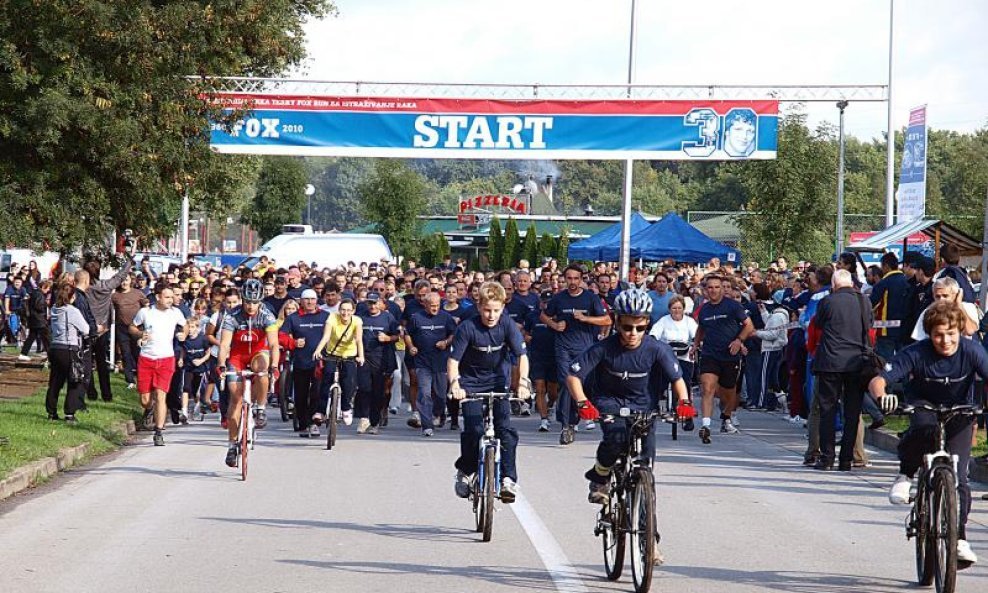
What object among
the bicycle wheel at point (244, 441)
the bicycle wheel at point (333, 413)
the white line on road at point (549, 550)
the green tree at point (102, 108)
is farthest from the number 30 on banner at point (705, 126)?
the white line on road at point (549, 550)

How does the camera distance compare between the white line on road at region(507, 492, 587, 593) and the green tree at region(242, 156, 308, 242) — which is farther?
the green tree at region(242, 156, 308, 242)

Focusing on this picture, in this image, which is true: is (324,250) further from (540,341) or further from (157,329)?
(157,329)

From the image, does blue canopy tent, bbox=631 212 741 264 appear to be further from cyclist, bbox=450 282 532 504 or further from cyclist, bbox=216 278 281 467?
→ cyclist, bbox=450 282 532 504

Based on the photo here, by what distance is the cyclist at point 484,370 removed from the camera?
418 inches

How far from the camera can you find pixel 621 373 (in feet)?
29.6

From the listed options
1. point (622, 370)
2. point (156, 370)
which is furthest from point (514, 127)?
point (622, 370)

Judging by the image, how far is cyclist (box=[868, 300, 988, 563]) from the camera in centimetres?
875

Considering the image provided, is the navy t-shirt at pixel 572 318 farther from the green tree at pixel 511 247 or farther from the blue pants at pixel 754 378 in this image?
the green tree at pixel 511 247

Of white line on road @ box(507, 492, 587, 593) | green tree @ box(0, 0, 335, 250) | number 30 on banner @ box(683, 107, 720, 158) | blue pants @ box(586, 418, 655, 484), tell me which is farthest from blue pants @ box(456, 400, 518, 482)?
number 30 on banner @ box(683, 107, 720, 158)

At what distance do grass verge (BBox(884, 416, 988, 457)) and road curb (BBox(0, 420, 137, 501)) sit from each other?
8.76 metres

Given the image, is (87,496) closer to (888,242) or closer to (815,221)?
(888,242)

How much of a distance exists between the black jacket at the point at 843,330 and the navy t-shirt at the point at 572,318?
3741 mm

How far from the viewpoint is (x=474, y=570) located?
902cm

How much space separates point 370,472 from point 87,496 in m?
2.88
